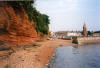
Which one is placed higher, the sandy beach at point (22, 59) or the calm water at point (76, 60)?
the sandy beach at point (22, 59)

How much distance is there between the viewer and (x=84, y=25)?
48.2 metres

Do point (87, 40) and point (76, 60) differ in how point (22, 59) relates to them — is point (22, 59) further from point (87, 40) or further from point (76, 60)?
point (87, 40)

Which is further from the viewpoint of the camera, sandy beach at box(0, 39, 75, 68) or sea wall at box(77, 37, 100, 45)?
sea wall at box(77, 37, 100, 45)

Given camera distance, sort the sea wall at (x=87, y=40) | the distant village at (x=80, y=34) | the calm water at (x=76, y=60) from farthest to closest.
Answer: the distant village at (x=80, y=34), the sea wall at (x=87, y=40), the calm water at (x=76, y=60)

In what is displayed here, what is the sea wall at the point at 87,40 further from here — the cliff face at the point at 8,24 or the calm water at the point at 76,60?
the cliff face at the point at 8,24

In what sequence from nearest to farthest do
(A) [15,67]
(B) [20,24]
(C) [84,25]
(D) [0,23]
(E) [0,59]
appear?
(A) [15,67] → (E) [0,59] → (D) [0,23] → (B) [20,24] → (C) [84,25]

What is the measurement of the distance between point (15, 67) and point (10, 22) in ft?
21.0

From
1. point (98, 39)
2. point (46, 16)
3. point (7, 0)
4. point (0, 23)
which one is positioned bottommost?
point (98, 39)

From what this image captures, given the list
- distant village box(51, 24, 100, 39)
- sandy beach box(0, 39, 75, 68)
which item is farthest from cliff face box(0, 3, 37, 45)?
distant village box(51, 24, 100, 39)

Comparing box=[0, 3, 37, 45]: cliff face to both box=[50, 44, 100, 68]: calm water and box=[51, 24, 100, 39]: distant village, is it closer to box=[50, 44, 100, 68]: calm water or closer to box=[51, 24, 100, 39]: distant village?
box=[50, 44, 100, 68]: calm water

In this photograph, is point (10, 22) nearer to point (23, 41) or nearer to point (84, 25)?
point (23, 41)

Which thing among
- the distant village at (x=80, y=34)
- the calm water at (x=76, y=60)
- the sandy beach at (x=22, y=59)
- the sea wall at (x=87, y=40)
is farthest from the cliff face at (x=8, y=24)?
the distant village at (x=80, y=34)

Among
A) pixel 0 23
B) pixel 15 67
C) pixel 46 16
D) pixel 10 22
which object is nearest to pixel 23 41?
pixel 10 22

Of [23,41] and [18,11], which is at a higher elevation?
[18,11]
